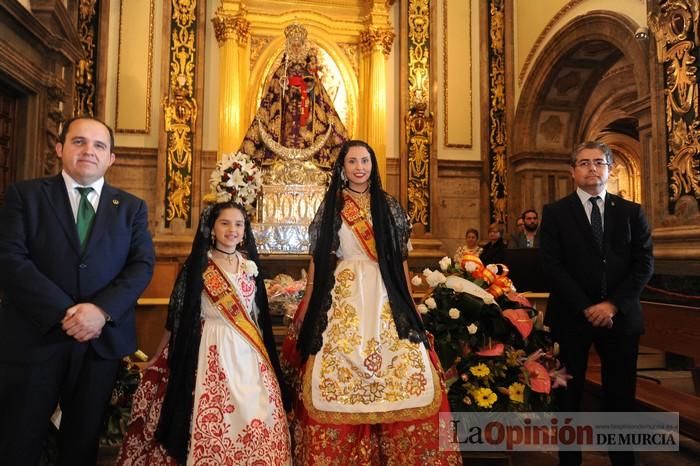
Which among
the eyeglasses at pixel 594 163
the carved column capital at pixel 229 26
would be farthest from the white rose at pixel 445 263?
the carved column capital at pixel 229 26

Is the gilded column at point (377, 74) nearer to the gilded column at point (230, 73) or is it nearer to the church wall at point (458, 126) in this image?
the church wall at point (458, 126)

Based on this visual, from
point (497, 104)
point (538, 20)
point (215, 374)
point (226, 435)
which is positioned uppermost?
point (538, 20)

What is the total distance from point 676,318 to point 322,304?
2613mm

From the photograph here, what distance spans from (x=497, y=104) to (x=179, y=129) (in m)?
5.46

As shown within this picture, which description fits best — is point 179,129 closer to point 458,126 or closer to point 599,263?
point 458,126

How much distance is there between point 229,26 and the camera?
7930 mm

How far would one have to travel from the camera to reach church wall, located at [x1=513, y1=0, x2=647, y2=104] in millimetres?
6895

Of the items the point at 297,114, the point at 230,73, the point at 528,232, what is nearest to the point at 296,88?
the point at 297,114

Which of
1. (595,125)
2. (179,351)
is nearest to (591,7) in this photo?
(595,125)

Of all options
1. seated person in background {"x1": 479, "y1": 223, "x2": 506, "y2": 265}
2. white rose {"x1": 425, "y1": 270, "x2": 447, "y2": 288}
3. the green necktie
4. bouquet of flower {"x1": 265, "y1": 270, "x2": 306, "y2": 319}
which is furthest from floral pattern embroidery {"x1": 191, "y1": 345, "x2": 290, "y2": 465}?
seated person in background {"x1": 479, "y1": 223, "x2": 506, "y2": 265}

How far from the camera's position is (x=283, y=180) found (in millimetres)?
7129

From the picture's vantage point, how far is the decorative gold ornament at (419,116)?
27.5 feet

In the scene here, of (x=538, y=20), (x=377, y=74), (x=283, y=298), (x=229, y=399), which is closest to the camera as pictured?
(x=229, y=399)

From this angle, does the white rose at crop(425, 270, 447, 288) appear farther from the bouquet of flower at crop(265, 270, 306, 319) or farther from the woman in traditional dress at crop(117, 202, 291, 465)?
the bouquet of flower at crop(265, 270, 306, 319)
